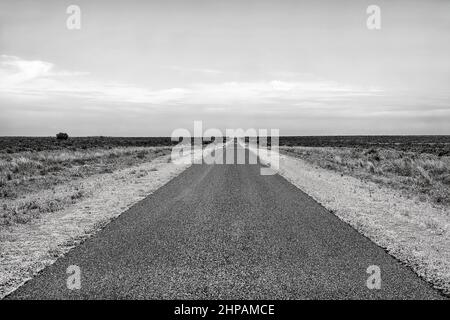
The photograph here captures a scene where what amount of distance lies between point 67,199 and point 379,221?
8866 millimetres

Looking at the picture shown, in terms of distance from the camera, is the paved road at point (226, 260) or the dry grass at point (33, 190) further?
the dry grass at point (33, 190)

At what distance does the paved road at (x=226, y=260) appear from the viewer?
15.5ft

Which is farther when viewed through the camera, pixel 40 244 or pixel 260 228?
pixel 260 228

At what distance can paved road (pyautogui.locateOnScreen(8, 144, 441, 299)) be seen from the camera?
4719 millimetres

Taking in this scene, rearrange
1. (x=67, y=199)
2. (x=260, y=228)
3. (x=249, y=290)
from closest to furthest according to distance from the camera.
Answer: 1. (x=249, y=290)
2. (x=260, y=228)
3. (x=67, y=199)

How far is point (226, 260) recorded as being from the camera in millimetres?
5867

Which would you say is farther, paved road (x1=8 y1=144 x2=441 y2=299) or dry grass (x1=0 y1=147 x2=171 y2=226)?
dry grass (x1=0 y1=147 x2=171 y2=226)

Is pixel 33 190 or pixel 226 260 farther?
pixel 33 190

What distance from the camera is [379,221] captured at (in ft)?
29.3

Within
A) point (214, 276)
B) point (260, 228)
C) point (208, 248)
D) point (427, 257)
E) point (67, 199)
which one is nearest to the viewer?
point (214, 276)
